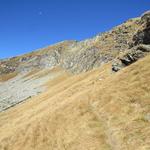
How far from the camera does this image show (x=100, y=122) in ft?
139

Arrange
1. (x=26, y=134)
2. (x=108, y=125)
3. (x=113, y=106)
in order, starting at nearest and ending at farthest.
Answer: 1. (x=108, y=125)
2. (x=113, y=106)
3. (x=26, y=134)

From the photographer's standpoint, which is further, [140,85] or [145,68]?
[145,68]

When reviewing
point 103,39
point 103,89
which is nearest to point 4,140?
point 103,89

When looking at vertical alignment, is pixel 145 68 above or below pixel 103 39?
below

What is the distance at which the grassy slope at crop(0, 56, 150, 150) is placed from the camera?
3678 centimetres

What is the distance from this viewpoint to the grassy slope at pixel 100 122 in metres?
36.8

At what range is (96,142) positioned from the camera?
125ft

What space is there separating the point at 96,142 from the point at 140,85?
12.0 metres

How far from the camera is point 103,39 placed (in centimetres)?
14625

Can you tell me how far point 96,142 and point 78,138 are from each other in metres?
3.45

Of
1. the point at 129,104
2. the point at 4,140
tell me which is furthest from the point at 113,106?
the point at 4,140

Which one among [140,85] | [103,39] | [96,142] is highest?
[103,39]

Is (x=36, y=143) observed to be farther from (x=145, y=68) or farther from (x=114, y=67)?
(x=114, y=67)

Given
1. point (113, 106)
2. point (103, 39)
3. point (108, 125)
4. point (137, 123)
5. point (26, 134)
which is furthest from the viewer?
point (103, 39)
